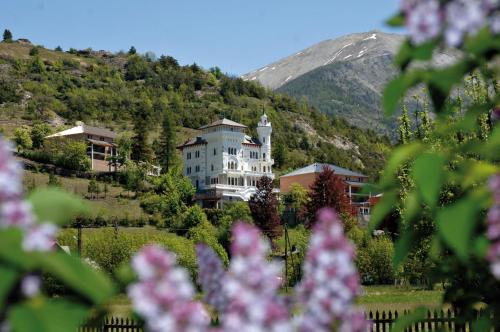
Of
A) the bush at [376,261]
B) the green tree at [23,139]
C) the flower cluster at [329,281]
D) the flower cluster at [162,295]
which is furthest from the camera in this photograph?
the green tree at [23,139]

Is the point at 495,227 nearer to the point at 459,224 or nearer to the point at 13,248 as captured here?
the point at 459,224

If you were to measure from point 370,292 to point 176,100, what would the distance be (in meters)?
100

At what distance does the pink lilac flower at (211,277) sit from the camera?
6.13 feet

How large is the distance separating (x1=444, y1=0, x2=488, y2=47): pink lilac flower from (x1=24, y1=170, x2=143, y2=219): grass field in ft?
200

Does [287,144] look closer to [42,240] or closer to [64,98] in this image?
[64,98]

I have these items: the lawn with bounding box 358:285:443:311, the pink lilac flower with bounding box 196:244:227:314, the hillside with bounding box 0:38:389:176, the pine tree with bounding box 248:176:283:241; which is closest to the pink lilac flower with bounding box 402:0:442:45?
the pink lilac flower with bounding box 196:244:227:314

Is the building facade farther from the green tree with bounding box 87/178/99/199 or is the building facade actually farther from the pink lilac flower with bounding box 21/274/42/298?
the pink lilac flower with bounding box 21/274/42/298

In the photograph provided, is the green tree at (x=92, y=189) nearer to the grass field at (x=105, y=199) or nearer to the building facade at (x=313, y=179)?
the grass field at (x=105, y=199)

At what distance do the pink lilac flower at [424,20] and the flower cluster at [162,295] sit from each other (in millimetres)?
791

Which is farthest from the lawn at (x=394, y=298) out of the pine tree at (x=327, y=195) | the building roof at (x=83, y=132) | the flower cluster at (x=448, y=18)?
the building roof at (x=83, y=132)

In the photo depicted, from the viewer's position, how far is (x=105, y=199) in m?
73.4

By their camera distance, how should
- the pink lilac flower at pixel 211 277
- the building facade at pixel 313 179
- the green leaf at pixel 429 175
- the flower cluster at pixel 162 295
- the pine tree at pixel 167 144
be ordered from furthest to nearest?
the pine tree at pixel 167 144 → the building facade at pixel 313 179 → the pink lilac flower at pixel 211 277 → the green leaf at pixel 429 175 → the flower cluster at pixel 162 295

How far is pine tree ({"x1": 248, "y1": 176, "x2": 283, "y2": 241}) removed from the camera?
65.5 m

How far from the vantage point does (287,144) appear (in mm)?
127938
